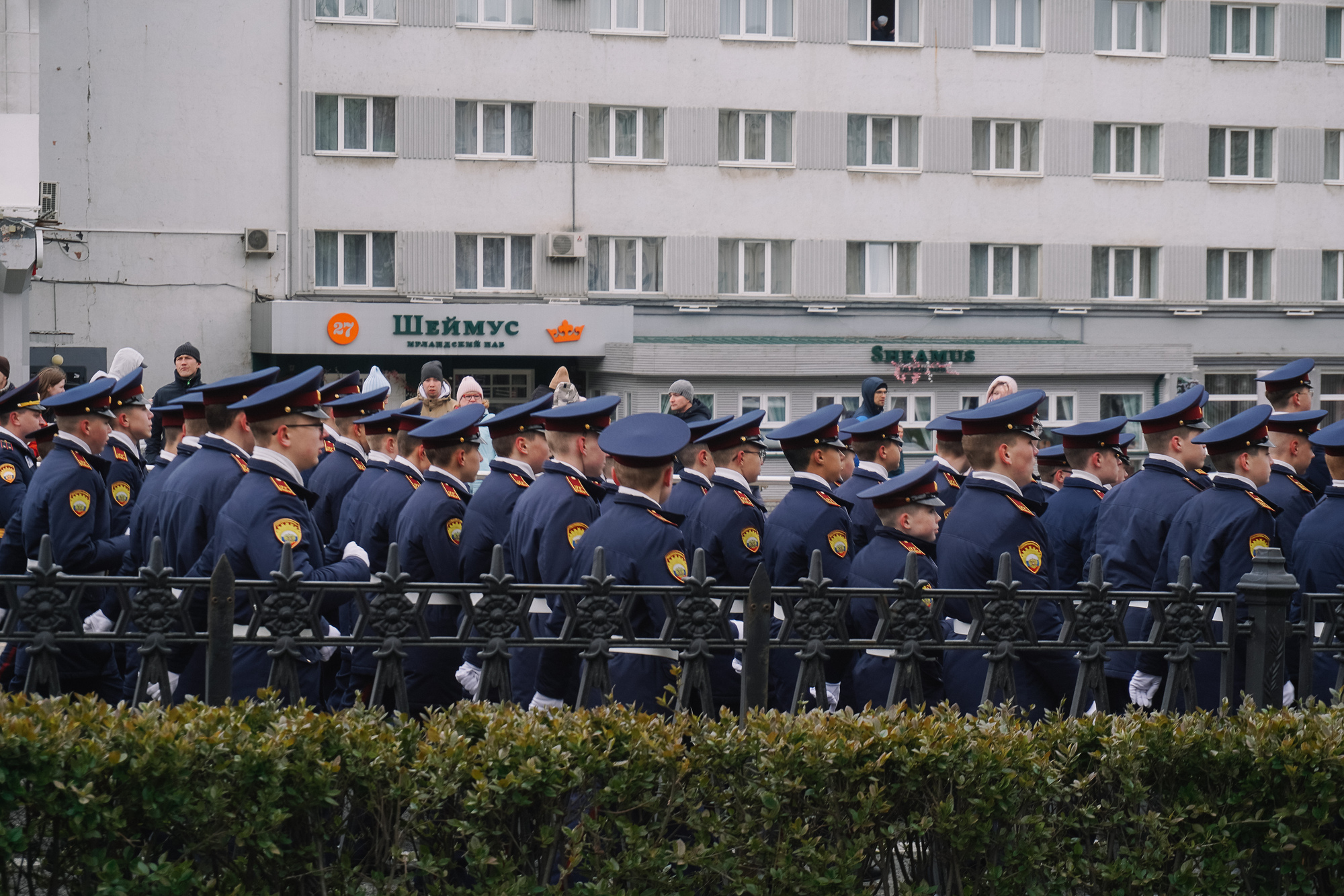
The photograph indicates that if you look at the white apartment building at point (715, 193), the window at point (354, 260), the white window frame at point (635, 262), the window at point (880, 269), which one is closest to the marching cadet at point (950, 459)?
the white apartment building at point (715, 193)

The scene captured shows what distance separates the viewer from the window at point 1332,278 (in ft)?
125

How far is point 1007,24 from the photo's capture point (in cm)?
3588

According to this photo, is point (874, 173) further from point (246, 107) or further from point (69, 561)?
point (69, 561)

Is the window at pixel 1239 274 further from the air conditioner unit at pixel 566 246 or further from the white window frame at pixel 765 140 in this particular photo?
the air conditioner unit at pixel 566 246

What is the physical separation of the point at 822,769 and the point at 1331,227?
37774 millimetres

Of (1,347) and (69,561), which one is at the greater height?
(1,347)

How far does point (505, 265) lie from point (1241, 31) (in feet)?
63.0

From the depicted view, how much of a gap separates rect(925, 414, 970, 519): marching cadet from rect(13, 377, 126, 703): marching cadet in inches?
199

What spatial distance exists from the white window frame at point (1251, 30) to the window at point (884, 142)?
8.05 metres

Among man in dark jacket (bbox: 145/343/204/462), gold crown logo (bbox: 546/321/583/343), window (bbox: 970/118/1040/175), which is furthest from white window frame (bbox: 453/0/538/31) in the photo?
man in dark jacket (bbox: 145/343/204/462)

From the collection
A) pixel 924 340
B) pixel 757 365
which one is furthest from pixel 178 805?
pixel 924 340

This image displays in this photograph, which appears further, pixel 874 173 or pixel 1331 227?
pixel 1331 227

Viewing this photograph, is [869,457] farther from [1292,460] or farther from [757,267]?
[757,267]

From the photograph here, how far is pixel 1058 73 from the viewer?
3594 cm
